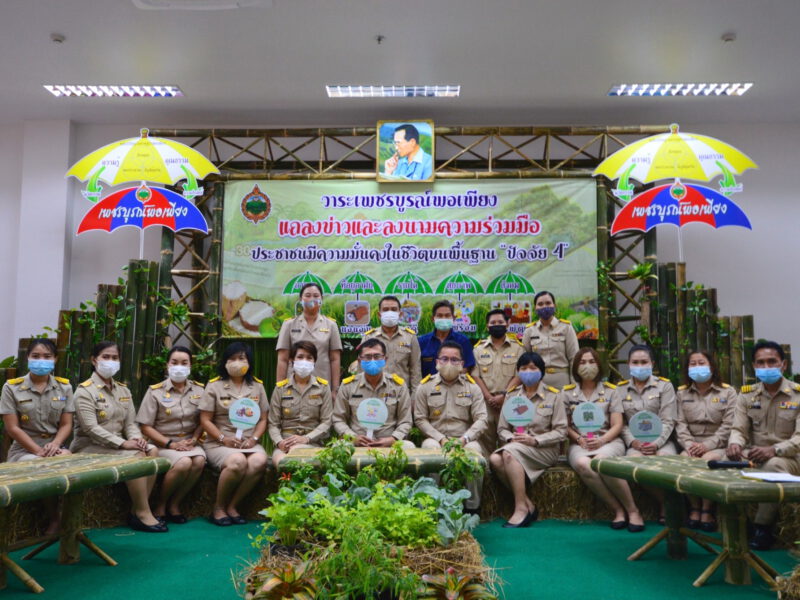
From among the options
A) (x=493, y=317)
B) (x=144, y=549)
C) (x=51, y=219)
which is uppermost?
(x=51, y=219)

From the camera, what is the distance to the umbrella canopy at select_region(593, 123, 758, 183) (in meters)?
6.90

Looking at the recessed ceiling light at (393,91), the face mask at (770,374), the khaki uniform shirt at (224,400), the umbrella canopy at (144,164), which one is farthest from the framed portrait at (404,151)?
the face mask at (770,374)

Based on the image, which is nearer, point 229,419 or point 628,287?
point 229,419

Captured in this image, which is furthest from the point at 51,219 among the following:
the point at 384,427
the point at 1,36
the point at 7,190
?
the point at 384,427

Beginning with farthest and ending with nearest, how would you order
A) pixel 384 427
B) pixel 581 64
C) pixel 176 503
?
pixel 581 64 → pixel 384 427 → pixel 176 503

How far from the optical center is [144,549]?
4.37 meters

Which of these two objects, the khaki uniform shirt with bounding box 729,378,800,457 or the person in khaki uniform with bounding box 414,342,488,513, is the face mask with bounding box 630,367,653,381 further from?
the person in khaki uniform with bounding box 414,342,488,513

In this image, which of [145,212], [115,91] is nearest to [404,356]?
[145,212]

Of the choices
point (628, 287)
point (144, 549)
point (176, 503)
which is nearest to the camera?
point (144, 549)

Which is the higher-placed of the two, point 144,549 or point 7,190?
point 7,190

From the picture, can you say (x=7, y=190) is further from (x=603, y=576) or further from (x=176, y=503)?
(x=603, y=576)

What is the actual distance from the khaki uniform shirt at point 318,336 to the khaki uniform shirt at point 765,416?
3.17 metres

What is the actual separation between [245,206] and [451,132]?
2.33 metres

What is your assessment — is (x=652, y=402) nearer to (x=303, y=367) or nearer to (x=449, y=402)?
(x=449, y=402)
